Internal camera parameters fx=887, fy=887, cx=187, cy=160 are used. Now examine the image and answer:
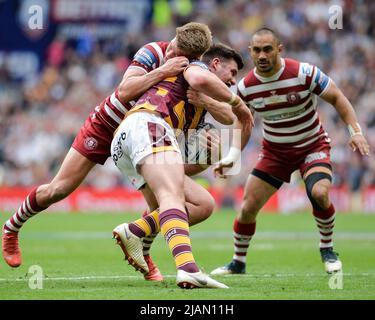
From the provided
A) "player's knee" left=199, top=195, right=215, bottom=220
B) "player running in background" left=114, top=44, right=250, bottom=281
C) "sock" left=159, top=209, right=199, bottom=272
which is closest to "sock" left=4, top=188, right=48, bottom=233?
"player running in background" left=114, top=44, right=250, bottom=281

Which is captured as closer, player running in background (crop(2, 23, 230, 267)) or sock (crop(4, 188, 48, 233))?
player running in background (crop(2, 23, 230, 267))

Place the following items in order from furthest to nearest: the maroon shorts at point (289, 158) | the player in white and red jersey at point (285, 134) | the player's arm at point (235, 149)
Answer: the maroon shorts at point (289, 158) → the player in white and red jersey at point (285, 134) → the player's arm at point (235, 149)

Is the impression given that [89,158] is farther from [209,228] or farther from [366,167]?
[366,167]

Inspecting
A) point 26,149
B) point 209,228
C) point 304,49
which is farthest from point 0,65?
point 209,228

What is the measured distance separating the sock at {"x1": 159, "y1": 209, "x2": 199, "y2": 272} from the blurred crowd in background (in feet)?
56.6

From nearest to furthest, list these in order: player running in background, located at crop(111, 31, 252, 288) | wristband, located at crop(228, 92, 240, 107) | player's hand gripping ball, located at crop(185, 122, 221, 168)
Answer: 1. player running in background, located at crop(111, 31, 252, 288)
2. wristband, located at crop(228, 92, 240, 107)
3. player's hand gripping ball, located at crop(185, 122, 221, 168)

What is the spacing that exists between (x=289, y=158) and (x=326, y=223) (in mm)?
900

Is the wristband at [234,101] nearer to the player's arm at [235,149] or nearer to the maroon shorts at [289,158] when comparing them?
the player's arm at [235,149]

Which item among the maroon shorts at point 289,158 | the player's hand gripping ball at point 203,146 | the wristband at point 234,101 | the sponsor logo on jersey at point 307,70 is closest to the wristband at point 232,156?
the player's hand gripping ball at point 203,146

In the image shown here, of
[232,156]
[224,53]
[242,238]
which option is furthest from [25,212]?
[224,53]

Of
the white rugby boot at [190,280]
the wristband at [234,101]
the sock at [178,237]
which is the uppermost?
the wristband at [234,101]

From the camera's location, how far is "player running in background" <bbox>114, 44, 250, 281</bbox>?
338 inches

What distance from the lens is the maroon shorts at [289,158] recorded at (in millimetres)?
10555

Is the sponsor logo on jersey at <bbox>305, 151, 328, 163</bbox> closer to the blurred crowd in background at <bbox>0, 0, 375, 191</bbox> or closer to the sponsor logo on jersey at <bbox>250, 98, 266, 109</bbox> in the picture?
the sponsor logo on jersey at <bbox>250, 98, 266, 109</bbox>
